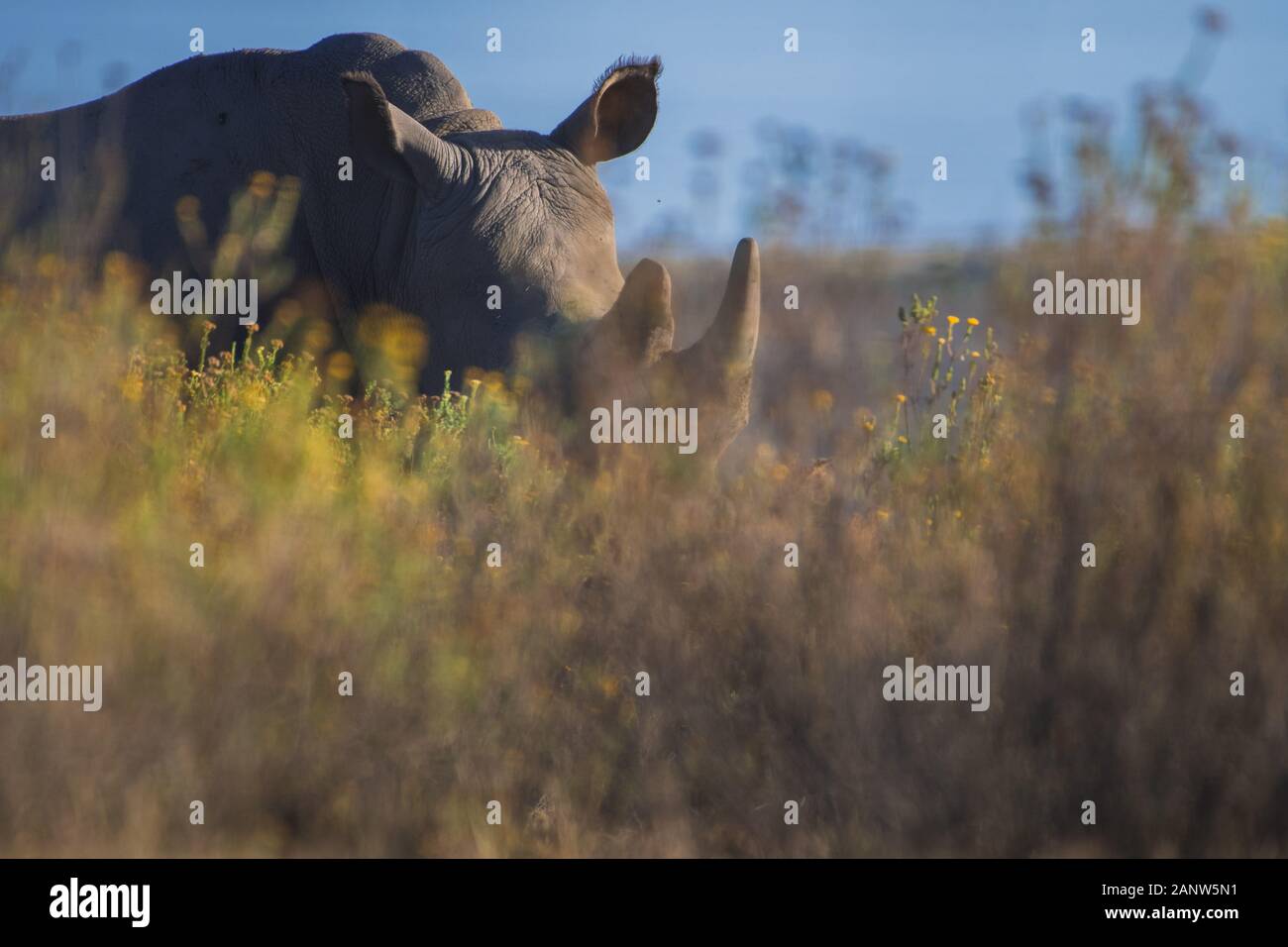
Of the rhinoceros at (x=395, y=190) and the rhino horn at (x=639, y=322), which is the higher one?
the rhinoceros at (x=395, y=190)

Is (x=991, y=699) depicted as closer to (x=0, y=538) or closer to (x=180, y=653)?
(x=180, y=653)

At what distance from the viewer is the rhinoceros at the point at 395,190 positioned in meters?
6.50

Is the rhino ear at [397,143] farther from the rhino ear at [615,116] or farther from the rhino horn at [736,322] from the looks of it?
the rhino horn at [736,322]

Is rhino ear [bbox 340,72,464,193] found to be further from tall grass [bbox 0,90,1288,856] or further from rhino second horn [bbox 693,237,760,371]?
tall grass [bbox 0,90,1288,856]

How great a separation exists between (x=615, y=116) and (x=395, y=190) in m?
1.31

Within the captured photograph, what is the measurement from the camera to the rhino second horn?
19.3 ft

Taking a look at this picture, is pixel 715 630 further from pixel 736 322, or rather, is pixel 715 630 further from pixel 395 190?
pixel 395 190

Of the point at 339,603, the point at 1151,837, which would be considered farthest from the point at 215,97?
the point at 1151,837

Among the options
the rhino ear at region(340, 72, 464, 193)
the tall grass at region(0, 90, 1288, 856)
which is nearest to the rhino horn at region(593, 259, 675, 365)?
the tall grass at region(0, 90, 1288, 856)

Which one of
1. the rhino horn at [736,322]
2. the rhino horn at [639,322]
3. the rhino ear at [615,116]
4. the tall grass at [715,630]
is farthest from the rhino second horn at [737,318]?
the rhino ear at [615,116]

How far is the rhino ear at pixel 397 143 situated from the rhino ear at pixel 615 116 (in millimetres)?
788

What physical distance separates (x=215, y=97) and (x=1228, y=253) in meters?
5.67

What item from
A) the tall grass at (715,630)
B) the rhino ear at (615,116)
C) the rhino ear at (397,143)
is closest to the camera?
the tall grass at (715,630)

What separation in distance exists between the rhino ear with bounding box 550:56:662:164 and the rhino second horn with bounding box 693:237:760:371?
7.25 feet
